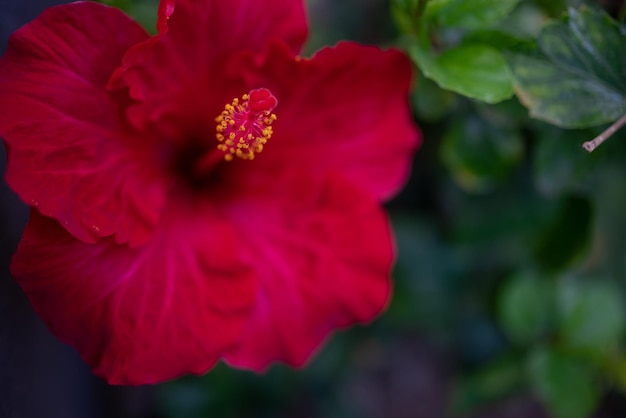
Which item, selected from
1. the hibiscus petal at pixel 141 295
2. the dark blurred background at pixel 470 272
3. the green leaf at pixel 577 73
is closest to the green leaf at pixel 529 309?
the dark blurred background at pixel 470 272

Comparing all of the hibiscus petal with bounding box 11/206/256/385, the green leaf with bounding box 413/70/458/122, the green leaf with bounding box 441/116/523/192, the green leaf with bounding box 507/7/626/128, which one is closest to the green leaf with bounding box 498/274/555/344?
the green leaf with bounding box 441/116/523/192

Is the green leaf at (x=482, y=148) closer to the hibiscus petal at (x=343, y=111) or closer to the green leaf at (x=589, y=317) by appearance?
the hibiscus petal at (x=343, y=111)

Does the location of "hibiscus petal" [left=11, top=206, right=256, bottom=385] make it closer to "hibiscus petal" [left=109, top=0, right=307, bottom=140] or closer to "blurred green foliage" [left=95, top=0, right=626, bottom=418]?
"hibiscus petal" [left=109, top=0, right=307, bottom=140]

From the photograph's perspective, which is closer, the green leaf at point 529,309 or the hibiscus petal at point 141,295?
the hibiscus petal at point 141,295

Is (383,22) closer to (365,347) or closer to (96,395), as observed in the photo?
(365,347)

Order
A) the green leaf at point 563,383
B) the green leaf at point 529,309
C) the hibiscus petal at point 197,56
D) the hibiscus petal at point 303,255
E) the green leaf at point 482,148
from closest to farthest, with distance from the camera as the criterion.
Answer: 1. the hibiscus petal at point 197,56
2. the hibiscus petal at point 303,255
3. the green leaf at point 482,148
4. the green leaf at point 563,383
5. the green leaf at point 529,309

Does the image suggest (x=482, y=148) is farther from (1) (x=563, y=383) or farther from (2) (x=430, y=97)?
(1) (x=563, y=383)
